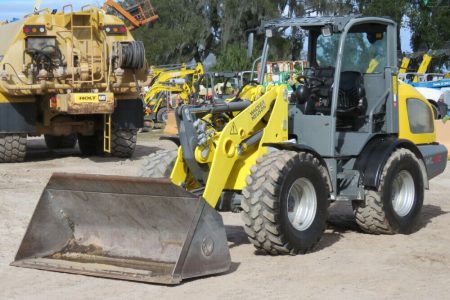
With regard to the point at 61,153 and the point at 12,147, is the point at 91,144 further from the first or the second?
the point at 12,147

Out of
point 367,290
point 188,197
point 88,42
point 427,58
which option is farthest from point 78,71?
point 427,58

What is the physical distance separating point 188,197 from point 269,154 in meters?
0.98

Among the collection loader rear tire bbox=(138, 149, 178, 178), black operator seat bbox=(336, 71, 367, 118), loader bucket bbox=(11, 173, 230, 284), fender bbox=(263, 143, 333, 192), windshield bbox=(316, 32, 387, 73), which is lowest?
loader bucket bbox=(11, 173, 230, 284)

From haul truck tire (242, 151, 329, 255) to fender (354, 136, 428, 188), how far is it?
28.7 inches

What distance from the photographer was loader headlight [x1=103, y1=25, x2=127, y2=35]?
15055 millimetres

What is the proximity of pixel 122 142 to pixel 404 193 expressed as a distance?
8305 mm

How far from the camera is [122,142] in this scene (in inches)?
623

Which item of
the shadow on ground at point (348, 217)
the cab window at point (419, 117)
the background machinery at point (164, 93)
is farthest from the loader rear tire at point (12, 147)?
the background machinery at point (164, 93)

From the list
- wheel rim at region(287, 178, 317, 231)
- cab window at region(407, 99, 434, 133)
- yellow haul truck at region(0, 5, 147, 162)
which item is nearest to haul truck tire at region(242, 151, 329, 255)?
wheel rim at region(287, 178, 317, 231)

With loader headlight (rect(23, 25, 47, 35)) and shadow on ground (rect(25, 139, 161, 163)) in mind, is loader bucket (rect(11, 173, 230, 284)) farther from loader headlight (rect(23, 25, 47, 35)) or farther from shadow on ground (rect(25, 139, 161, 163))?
shadow on ground (rect(25, 139, 161, 163))

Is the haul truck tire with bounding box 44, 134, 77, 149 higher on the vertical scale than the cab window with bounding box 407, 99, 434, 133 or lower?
lower

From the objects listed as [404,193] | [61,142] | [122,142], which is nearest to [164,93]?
[61,142]

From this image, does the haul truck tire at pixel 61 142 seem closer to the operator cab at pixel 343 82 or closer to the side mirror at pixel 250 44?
the operator cab at pixel 343 82

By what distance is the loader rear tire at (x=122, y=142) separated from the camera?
Answer: 51.8 ft
